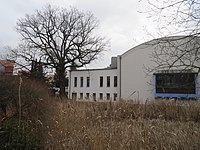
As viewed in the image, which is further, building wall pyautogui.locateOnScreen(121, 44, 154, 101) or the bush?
building wall pyautogui.locateOnScreen(121, 44, 154, 101)

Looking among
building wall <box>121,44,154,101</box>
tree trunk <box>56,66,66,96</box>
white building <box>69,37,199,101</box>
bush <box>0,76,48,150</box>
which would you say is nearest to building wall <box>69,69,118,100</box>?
white building <box>69,37,199,101</box>

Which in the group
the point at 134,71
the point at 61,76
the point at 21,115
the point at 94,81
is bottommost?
the point at 21,115

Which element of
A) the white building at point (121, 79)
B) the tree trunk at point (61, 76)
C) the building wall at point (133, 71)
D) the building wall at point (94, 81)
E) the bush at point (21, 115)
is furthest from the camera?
the building wall at point (94, 81)

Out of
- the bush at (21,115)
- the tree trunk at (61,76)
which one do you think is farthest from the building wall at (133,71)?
the bush at (21,115)

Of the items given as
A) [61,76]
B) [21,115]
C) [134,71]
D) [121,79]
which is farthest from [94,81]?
[21,115]

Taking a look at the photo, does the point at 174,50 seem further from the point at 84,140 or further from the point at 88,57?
the point at 88,57

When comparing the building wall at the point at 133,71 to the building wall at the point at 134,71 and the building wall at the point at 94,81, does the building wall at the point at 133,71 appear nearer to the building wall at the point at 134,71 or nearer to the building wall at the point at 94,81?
the building wall at the point at 134,71

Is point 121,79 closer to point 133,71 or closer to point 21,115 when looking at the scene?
point 133,71

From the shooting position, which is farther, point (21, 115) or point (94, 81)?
point (94, 81)

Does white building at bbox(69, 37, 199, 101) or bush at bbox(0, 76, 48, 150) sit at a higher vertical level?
white building at bbox(69, 37, 199, 101)

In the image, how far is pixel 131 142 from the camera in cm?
504

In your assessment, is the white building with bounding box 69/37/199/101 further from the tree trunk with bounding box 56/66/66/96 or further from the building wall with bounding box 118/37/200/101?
the tree trunk with bounding box 56/66/66/96

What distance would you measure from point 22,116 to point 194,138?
3.23 m

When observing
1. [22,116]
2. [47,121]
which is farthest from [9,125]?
[47,121]
